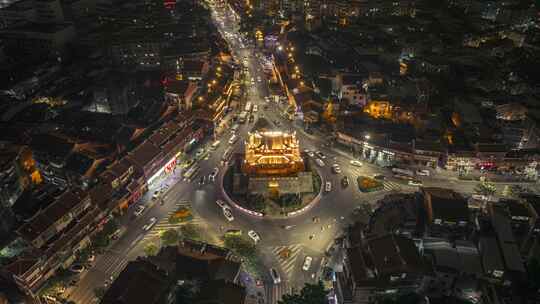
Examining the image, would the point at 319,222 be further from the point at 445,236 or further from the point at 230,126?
the point at 230,126

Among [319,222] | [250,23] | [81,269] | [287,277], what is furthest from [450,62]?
[81,269]

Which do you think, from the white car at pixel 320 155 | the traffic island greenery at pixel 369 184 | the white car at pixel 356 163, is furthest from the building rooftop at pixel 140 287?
the white car at pixel 356 163

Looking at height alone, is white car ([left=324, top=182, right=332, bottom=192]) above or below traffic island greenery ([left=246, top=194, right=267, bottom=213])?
above

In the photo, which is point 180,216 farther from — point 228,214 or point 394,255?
point 394,255

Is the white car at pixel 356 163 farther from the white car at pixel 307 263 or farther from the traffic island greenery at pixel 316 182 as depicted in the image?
the white car at pixel 307 263

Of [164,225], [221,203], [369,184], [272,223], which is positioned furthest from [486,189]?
[164,225]

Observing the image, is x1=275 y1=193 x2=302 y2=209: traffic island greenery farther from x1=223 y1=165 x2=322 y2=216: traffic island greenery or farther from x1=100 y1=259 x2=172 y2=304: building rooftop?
x1=100 y1=259 x2=172 y2=304: building rooftop

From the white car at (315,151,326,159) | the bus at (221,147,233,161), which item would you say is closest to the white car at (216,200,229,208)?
the bus at (221,147,233,161)
